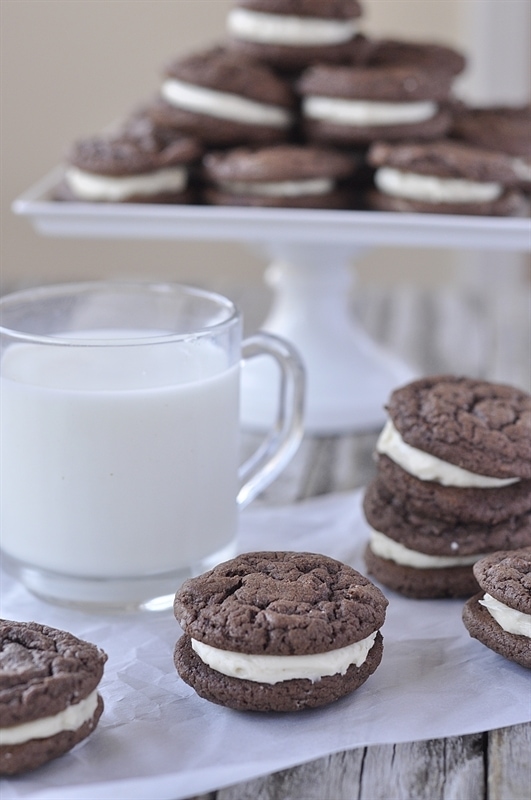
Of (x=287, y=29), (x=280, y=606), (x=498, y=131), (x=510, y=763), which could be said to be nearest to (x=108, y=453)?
(x=280, y=606)

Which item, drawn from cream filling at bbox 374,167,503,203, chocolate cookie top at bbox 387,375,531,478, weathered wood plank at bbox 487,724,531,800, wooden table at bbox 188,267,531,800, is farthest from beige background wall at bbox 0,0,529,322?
weathered wood plank at bbox 487,724,531,800

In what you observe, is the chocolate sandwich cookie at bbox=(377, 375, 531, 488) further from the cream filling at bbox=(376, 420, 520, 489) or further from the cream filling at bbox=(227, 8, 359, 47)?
the cream filling at bbox=(227, 8, 359, 47)

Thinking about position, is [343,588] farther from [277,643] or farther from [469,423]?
[469,423]

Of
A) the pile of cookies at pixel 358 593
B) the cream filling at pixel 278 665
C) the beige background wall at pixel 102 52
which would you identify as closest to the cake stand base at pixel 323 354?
the pile of cookies at pixel 358 593

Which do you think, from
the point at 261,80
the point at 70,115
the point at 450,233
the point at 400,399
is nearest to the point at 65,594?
the point at 400,399

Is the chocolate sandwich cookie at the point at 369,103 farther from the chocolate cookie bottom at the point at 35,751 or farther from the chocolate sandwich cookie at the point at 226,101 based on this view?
the chocolate cookie bottom at the point at 35,751

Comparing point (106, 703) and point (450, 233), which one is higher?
point (450, 233)
